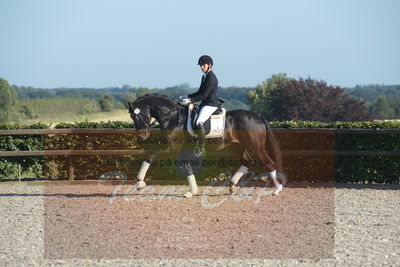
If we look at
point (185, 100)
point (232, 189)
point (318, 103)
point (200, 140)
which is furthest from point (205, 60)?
point (318, 103)

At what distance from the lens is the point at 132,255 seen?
771cm

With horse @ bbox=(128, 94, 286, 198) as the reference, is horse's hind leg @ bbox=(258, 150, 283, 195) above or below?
below

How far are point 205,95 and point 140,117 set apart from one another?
138 centimetres

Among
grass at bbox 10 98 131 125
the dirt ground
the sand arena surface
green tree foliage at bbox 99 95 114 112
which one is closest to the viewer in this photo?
the sand arena surface

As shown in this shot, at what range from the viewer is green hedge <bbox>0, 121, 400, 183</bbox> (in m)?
15.0

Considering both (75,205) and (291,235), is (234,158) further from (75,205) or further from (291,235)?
(291,235)

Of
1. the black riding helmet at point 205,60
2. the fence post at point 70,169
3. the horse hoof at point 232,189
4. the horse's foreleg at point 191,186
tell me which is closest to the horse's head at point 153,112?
the black riding helmet at point 205,60

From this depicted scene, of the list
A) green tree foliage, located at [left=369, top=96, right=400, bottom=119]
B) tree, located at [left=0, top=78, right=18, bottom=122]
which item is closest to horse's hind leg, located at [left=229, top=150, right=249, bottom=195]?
tree, located at [left=0, top=78, right=18, bottom=122]

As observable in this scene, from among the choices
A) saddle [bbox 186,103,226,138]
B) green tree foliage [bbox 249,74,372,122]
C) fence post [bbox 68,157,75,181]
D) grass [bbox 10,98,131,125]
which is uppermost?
saddle [bbox 186,103,226,138]

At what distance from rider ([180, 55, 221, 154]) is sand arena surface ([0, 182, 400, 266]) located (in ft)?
5.13

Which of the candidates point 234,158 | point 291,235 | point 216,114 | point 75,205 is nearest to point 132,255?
point 291,235

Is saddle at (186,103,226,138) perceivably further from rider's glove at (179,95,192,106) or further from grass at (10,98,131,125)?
grass at (10,98,131,125)

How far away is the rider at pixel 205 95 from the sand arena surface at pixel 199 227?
1.56 metres

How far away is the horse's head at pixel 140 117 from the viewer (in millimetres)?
11766
